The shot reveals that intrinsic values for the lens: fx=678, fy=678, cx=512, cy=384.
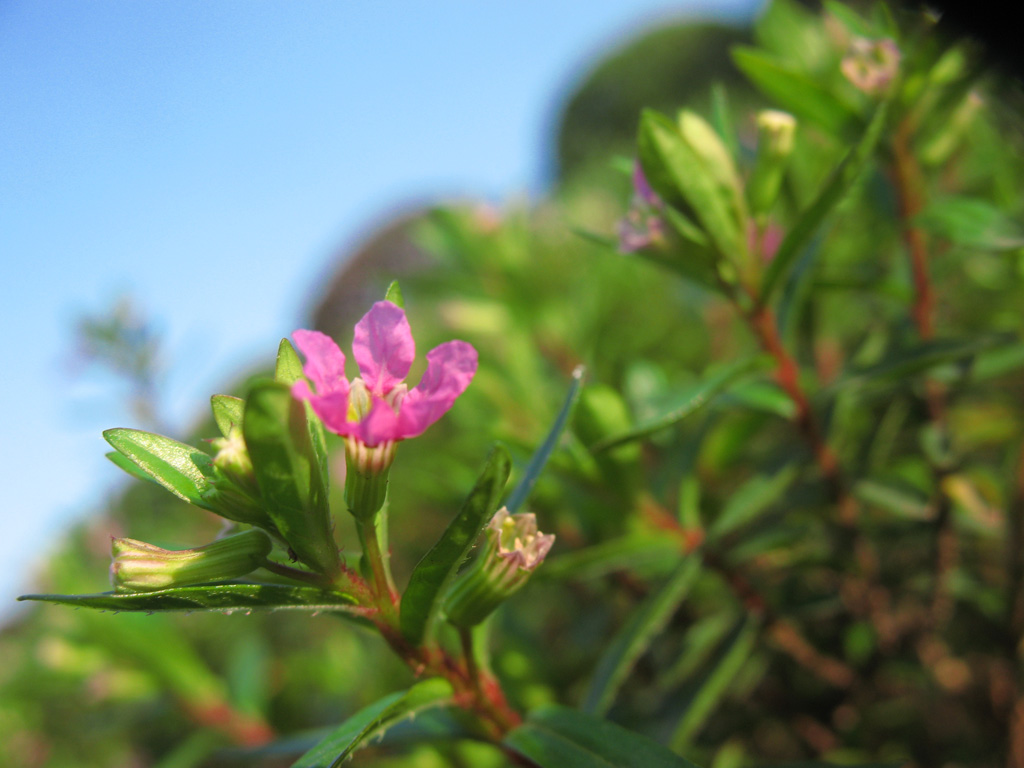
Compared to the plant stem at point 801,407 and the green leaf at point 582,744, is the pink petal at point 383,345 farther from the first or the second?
the plant stem at point 801,407

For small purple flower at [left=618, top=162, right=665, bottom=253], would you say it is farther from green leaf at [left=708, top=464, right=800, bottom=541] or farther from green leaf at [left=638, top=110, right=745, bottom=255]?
green leaf at [left=708, top=464, right=800, bottom=541]

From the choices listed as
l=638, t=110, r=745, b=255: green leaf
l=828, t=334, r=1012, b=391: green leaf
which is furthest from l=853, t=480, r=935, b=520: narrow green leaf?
l=638, t=110, r=745, b=255: green leaf

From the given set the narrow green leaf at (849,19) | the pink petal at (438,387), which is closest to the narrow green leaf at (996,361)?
the narrow green leaf at (849,19)

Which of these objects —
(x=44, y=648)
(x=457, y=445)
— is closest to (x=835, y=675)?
(x=457, y=445)

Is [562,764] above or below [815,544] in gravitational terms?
above

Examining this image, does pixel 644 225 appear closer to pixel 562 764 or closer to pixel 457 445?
pixel 562 764
